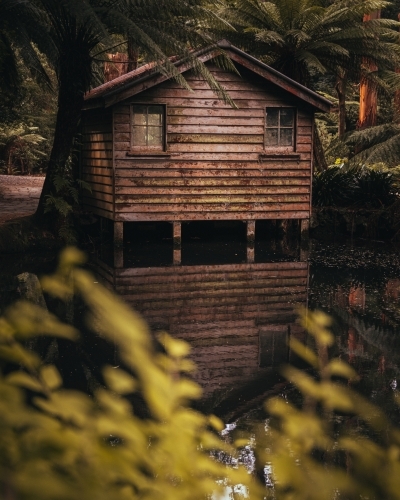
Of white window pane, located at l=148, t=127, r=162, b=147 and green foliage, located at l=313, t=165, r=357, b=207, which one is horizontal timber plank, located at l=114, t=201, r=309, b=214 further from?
green foliage, located at l=313, t=165, r=357, b=207

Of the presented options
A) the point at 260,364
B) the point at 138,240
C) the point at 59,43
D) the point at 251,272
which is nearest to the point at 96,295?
the point at 260,364

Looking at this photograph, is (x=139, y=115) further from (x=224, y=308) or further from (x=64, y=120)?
(x=224, y=308)

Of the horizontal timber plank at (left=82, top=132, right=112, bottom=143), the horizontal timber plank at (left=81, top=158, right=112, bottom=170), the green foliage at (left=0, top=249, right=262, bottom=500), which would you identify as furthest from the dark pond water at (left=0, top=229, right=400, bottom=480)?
the green foliage at (left=0, top=249, right=262, bottom=500)

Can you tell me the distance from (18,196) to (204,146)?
5.37 m

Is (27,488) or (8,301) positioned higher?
(27,488)

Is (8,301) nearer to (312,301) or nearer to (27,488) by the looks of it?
(312,301)

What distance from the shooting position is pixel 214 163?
50.0 ft

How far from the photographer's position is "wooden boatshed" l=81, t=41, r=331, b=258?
14.6 m

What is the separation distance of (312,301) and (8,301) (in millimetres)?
3770

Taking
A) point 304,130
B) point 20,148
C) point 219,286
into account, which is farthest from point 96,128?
point 20,148

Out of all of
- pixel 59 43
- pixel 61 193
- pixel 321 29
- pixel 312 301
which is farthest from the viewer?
pixel 321 29

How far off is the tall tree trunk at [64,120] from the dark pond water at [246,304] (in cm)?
146

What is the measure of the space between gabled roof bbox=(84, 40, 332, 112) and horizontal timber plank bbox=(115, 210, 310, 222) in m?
2.15

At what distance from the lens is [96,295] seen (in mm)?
1099
